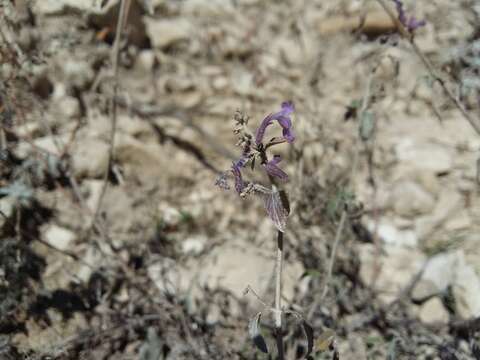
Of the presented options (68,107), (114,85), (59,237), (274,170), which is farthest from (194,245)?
(274,170)

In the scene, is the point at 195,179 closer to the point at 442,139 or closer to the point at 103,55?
the point at 103,55

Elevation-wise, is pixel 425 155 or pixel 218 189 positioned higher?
pixel 425 155

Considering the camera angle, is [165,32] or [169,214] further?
[165,32]

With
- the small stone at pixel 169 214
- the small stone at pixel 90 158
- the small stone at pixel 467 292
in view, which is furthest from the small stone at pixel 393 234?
the small stone at pixel 90 158

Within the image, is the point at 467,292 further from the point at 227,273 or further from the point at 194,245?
the point at 194,245

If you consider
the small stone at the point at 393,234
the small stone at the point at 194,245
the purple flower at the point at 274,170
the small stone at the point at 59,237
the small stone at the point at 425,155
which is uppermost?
the small stone at the point at 425,155

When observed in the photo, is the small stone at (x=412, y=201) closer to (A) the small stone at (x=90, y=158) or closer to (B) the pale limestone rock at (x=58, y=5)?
(A) the small stone at (x=90, y=158)

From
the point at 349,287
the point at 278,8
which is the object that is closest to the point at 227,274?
the point at 349,287
